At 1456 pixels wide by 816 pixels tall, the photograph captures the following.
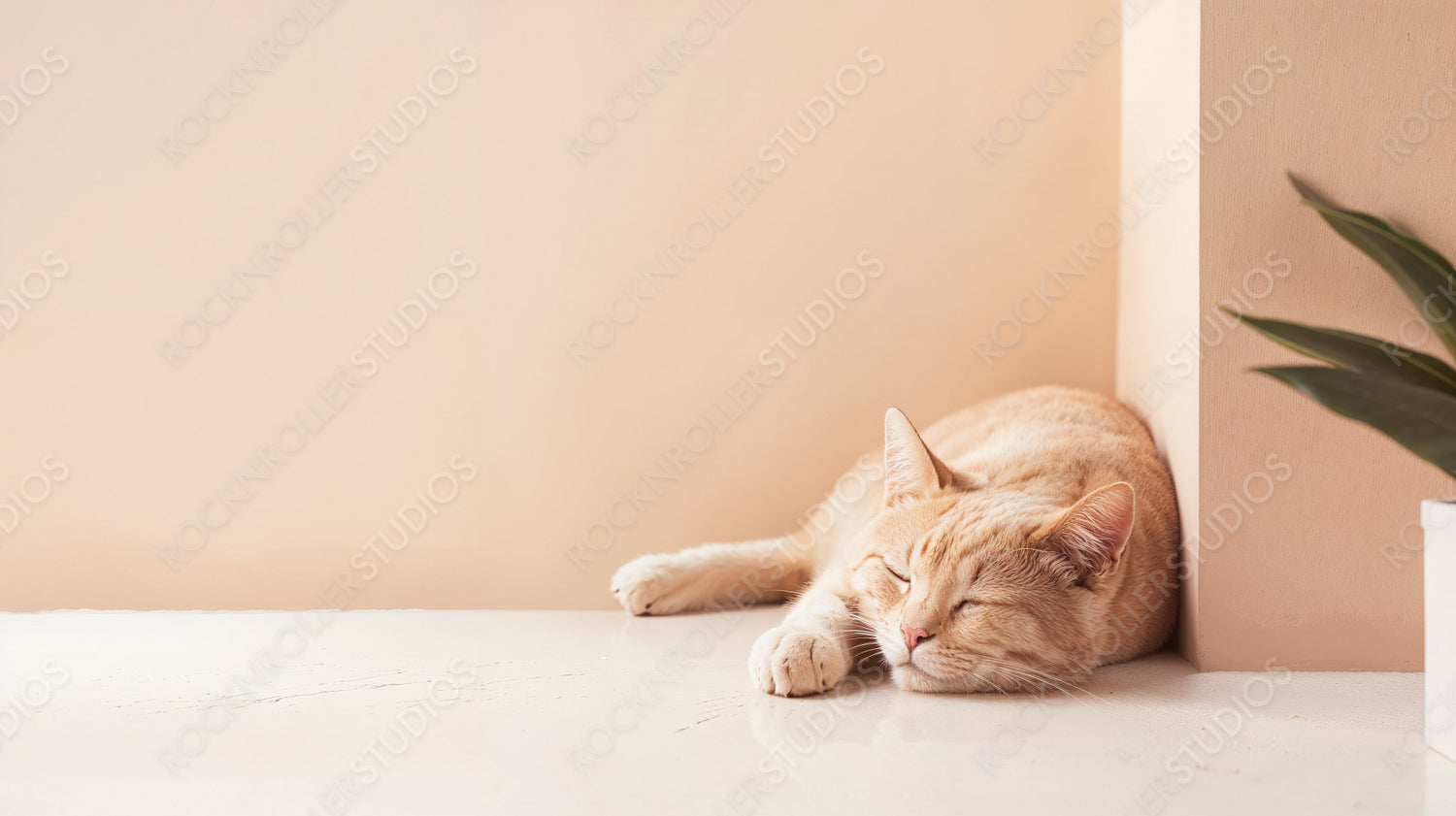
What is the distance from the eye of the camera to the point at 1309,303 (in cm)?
132

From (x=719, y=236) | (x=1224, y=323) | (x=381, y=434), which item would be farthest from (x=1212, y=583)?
(x=381, y=434)

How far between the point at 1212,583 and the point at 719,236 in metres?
1.17

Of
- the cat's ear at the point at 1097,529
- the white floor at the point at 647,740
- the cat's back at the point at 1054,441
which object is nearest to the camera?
the white floor at the point at 647,740

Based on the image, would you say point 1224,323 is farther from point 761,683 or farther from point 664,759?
point 664,759

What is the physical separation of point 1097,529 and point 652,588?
86 cm

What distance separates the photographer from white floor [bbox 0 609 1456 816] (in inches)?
36.8

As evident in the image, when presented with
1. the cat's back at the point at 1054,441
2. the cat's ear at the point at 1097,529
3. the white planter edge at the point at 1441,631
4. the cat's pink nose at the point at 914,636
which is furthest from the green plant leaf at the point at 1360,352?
the cat's pink nose at the point at 914,636

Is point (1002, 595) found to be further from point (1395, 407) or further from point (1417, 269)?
point (1417, 269)

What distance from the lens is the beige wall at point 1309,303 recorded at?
4.27ft

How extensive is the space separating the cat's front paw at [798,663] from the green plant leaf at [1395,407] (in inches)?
26.7

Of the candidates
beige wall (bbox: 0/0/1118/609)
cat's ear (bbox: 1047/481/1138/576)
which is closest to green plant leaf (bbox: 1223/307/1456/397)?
cat's ear (bbox: 1047/481/1138/576)

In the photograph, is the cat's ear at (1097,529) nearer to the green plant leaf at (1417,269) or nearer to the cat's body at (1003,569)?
the cat's body at (1003,569)

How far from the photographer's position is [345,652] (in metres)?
1.55

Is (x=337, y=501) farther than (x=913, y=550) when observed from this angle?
Yes
